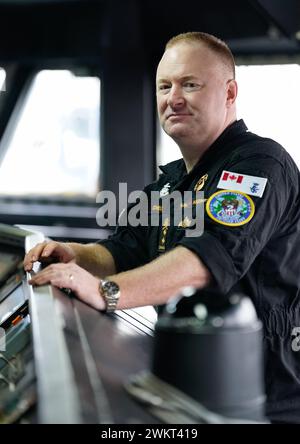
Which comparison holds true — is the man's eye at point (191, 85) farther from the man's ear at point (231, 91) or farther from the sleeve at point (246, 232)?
the sleeve at point (246, 232)

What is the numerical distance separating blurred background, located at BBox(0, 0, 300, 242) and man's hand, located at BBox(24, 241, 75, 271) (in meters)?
2.61

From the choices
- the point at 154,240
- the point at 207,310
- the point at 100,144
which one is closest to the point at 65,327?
the point at 207,310

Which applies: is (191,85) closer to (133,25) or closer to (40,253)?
(40,253)

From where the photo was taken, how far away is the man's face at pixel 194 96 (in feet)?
6.98

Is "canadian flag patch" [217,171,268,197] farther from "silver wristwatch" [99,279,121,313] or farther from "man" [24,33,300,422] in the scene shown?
"silver wristwatch" [99,279,121,313]

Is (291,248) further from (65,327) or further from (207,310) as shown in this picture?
(207,310)

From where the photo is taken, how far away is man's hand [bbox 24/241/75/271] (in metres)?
2.10

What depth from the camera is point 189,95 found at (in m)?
2.14

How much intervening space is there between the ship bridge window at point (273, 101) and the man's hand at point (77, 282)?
3.78 metres

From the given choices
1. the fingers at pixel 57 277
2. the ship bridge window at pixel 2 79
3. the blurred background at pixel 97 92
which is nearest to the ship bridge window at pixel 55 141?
the blurred background at pixel 97 92

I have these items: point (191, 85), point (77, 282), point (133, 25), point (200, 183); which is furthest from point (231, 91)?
point (133, 25)

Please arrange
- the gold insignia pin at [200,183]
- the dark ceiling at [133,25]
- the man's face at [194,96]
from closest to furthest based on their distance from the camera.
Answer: the gold insignia pin at [200,183] < the man's face at [194,96] < the dark ceiling at [133,25]

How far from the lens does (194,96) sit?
6.98 ft

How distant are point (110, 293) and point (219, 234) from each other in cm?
29
